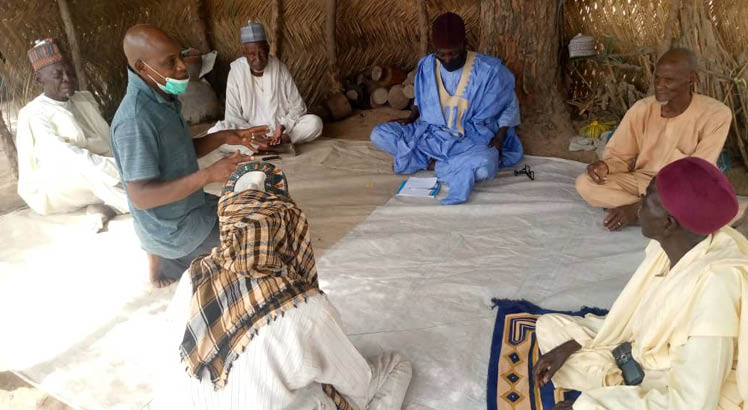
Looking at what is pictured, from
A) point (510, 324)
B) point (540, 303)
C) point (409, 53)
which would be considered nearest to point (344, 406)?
point (510, 324)

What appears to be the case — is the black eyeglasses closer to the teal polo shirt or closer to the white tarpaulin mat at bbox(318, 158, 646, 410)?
the white tarpaulin mat at bbox(318, 158, 646, 410)

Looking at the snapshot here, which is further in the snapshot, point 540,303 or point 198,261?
point 540,303

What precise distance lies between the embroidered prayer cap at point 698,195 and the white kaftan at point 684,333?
0.31 feet

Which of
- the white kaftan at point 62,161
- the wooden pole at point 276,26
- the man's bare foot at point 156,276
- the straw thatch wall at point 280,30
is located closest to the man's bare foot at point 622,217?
the man's bare foot at point 156,276

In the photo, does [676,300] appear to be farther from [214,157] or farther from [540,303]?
[214,157]

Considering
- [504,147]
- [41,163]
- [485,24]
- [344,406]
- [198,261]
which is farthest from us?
[485,24]

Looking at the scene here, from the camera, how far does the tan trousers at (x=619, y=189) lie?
327cm

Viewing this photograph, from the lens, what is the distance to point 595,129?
4852 mm

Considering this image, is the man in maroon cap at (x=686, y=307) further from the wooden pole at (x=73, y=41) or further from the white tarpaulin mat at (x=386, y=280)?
the wooden pole at (x=73, y=41)

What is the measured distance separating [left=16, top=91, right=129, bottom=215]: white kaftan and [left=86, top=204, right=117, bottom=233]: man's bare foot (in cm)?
6

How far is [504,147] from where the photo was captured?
4480 millimetres

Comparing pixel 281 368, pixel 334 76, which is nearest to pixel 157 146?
pixel 281 368

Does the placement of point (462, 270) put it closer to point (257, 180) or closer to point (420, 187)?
point (420, 187)

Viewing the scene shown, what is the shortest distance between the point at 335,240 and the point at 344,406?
1723 mm
